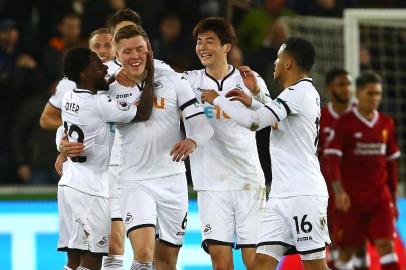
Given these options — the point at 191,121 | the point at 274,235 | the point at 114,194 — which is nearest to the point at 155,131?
the point at 191,121

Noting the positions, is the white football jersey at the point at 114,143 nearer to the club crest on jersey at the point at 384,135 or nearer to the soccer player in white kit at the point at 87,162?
the soccer player in white kit at the point at 87,162

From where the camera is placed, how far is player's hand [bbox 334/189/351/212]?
11.3 m

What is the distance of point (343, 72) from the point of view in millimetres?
12188

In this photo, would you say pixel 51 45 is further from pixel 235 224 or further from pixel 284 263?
pixel 235 224

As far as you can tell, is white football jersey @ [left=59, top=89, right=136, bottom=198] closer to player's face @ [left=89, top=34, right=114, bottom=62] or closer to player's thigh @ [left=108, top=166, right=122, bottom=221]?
player's thigh @ [left=108, top=166, right=122, bottom=221]

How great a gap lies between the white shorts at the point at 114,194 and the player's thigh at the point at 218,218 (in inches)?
25.9

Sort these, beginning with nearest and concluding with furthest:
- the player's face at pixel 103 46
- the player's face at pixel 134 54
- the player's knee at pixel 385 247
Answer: the player's face at pixel 134 54 < the player's face at pixel 103 46 < the player's knee at pixel 385 247

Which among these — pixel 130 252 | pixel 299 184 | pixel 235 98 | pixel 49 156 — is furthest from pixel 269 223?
pixel 49 156

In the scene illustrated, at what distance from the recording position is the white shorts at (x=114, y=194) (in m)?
9.18

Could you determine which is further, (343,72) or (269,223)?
(343,72)

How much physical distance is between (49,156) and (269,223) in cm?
448

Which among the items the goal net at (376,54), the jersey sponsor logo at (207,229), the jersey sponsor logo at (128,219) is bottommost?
the jersey sponsor logo at (207,229)

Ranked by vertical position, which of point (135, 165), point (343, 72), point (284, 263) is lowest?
point (284, 263)

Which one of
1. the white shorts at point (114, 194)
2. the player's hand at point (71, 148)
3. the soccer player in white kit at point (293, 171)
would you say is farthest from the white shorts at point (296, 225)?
the player's hand at point (71, 148)
